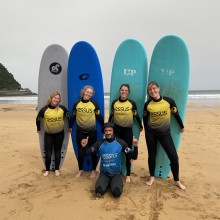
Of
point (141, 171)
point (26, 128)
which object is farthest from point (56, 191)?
point (26, 128)

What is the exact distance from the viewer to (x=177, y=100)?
3.80 m

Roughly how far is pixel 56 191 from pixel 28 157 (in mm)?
1813

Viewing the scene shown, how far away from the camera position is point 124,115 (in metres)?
3.53

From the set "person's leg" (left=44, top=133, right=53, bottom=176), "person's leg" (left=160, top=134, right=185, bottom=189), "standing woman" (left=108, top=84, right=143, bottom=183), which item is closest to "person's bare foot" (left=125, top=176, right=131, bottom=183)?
"standing woman" (left=108, top=84, right=143, bottom=183)

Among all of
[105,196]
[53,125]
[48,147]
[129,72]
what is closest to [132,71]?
[129,72]

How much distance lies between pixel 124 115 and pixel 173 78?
97cm

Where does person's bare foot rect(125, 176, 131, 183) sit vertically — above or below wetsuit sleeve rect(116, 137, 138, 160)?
below

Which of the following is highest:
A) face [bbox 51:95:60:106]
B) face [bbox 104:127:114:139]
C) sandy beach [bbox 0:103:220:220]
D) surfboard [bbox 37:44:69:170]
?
surfboard [bbox 37:44:69:170]

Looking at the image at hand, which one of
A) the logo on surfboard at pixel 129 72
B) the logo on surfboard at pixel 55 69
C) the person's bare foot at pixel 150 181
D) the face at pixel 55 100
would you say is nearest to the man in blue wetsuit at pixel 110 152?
the person's bare foot at pixel 150 181

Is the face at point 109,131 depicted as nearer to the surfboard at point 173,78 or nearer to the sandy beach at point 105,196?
the sandy beach at point 105,196

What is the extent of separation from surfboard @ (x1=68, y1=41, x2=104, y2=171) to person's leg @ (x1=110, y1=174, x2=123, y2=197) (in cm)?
90

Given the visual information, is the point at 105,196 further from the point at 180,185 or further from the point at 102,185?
the point at 180,185

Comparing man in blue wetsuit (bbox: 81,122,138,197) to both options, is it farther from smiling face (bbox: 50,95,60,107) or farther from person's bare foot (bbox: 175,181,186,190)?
smiling face (bbox: 50,95,60,107)

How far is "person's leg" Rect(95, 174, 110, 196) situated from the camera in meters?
3.04
